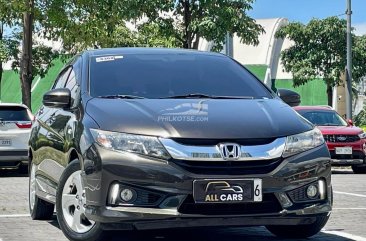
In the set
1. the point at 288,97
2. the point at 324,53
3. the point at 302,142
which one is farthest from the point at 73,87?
the point at 324,53

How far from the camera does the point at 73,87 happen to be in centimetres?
802

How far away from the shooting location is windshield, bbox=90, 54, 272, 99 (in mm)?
7570

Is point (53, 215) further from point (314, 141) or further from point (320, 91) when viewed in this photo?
point (320, 91)

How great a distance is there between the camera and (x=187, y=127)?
6.55m

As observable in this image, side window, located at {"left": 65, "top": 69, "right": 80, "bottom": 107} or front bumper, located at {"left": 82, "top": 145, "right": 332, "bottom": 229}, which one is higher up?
side window, located at {"left": 65, "top": 69, "right": 80, "bottom": 107}

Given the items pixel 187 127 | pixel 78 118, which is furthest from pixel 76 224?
pixel 187 127

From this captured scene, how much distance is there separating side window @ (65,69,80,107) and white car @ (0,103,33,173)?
10.0 m

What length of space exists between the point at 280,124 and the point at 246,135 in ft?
1.22

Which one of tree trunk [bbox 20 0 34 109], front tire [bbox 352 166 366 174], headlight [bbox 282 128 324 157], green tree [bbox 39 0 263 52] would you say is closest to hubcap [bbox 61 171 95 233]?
headlight [bbox 282 128 324 157]

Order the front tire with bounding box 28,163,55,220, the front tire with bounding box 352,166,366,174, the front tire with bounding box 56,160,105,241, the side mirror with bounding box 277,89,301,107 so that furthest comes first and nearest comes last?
the front tire with bounding box 352,166,366,174 → the front tire with bounding box 28,163,55,220 → the side mirror with bounding box 277,89,301,107 → the front tire with bounding box 56,160,105,241

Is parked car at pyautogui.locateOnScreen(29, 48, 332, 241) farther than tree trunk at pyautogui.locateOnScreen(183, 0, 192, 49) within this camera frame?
No

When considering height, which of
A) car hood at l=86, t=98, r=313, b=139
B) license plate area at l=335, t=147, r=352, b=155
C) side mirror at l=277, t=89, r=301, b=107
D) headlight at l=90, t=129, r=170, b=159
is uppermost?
side mirror at l=277, t=89, r=301, b=107

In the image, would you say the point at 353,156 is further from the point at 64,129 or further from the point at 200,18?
the point at 64,129

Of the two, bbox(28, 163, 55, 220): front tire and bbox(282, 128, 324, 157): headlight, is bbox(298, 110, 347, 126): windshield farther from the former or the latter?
bbox(282, 128, 324, 157): headlight
